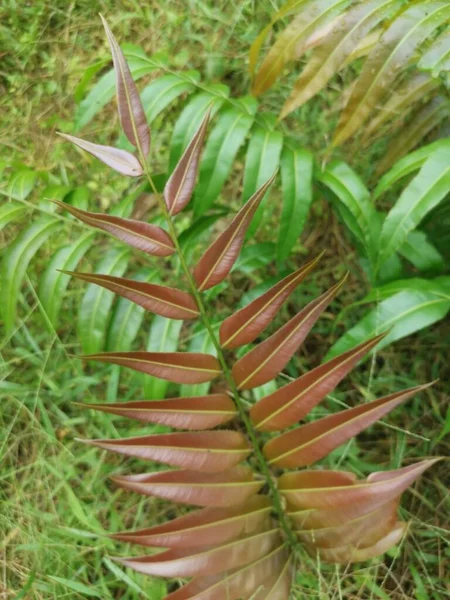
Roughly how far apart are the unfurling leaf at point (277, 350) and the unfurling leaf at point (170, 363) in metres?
0.05

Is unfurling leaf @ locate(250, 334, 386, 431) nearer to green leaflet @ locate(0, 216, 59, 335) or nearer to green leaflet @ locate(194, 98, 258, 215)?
green leaflet @ locate(194, 98, 258, 215)

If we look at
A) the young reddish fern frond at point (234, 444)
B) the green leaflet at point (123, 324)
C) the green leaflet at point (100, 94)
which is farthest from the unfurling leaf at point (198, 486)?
the green leaflet at point (100, 94)

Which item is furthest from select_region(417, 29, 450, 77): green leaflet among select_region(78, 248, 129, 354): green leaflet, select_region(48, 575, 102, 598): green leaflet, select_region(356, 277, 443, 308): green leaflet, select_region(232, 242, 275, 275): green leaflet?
select_region(48, 575, 102, 598): green leaflet

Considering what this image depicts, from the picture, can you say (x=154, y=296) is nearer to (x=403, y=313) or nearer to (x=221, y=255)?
(x=221, y=255)

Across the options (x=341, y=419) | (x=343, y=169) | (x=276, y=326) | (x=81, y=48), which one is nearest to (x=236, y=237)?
(x=341, y=419)

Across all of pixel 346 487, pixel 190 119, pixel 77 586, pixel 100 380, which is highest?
pixel 190 119

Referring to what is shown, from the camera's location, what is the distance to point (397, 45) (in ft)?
3.33

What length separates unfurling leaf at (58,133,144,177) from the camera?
0.84 m

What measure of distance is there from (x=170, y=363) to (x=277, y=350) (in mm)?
170

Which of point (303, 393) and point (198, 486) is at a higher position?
point (303, 393)

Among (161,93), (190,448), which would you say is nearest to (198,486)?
(190,448)

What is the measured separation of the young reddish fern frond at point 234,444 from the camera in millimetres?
865

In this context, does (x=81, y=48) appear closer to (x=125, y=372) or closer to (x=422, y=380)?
(x=125, y=372)

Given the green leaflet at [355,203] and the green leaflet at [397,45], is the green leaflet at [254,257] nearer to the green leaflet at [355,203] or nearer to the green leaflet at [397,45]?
the green leaflet at [355,203]
